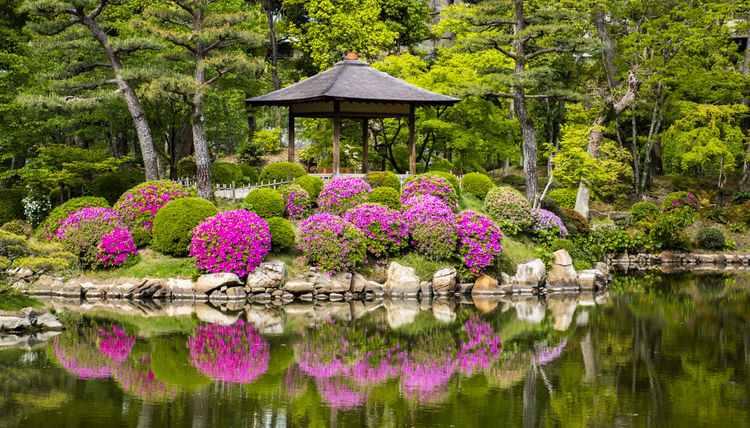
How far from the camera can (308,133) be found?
28.6 meters

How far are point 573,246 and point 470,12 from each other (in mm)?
9063

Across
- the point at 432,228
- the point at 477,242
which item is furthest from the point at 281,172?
the point at 477,242

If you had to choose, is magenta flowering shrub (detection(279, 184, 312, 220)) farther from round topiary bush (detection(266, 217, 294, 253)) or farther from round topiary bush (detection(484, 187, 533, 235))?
round topiary bush (detection(484, 187, 533, 235))

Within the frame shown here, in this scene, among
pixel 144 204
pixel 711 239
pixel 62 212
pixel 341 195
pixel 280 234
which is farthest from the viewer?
pixel 711 239

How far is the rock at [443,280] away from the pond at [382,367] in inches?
76.8

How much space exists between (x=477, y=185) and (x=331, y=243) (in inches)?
286

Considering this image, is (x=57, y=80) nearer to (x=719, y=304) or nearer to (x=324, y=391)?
(x=324, y=391)

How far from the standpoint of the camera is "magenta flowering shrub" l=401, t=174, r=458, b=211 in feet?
66.4

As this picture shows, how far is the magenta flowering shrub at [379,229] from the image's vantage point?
59.8 feet

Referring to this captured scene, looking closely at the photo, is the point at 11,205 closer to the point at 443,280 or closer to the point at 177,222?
the point at 177,222

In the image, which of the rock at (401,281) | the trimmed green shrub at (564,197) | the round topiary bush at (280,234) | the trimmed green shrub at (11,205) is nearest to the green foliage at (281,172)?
the round topiary bush at (280,234)

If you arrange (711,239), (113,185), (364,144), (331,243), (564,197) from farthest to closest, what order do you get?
(564,197) → (711,239) → (364,144) → (113,185) → (331,243)

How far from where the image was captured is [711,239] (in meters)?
26.3

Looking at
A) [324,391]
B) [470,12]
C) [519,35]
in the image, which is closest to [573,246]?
[519,35]
